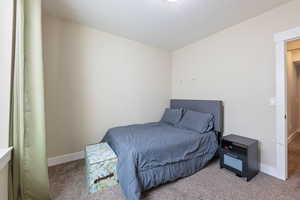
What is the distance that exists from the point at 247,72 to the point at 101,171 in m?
2.74

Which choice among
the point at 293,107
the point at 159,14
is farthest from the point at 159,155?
the point at 293,107

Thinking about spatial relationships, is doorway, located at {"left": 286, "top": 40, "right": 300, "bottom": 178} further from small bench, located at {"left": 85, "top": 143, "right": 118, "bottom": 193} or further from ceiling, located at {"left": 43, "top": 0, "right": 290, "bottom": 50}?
small bench, located at {"left": 85, "top": 143, "right": 118, "bottom": 193}

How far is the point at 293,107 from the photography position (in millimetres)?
4000

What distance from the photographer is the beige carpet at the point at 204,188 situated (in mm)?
1609

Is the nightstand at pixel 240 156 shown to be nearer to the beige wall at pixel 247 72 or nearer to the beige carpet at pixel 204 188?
the beige carpet at pixel 204 188

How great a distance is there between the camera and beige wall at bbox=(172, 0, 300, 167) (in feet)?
6.59

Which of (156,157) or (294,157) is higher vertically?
(156,157)

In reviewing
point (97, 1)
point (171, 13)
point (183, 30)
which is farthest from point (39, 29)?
point (183, 30)

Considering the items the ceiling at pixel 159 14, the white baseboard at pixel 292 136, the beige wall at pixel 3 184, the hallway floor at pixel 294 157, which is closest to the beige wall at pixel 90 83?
the ceiling at pixel 159 14

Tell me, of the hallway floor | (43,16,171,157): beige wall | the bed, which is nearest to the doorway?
the hallway floor

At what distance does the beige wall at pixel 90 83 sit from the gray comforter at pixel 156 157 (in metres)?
0.75

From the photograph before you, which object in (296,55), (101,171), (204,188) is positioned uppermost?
(296,55)

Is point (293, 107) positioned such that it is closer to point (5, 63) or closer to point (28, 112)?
point (28, 112)

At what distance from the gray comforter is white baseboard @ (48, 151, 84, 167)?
32.9 inches
